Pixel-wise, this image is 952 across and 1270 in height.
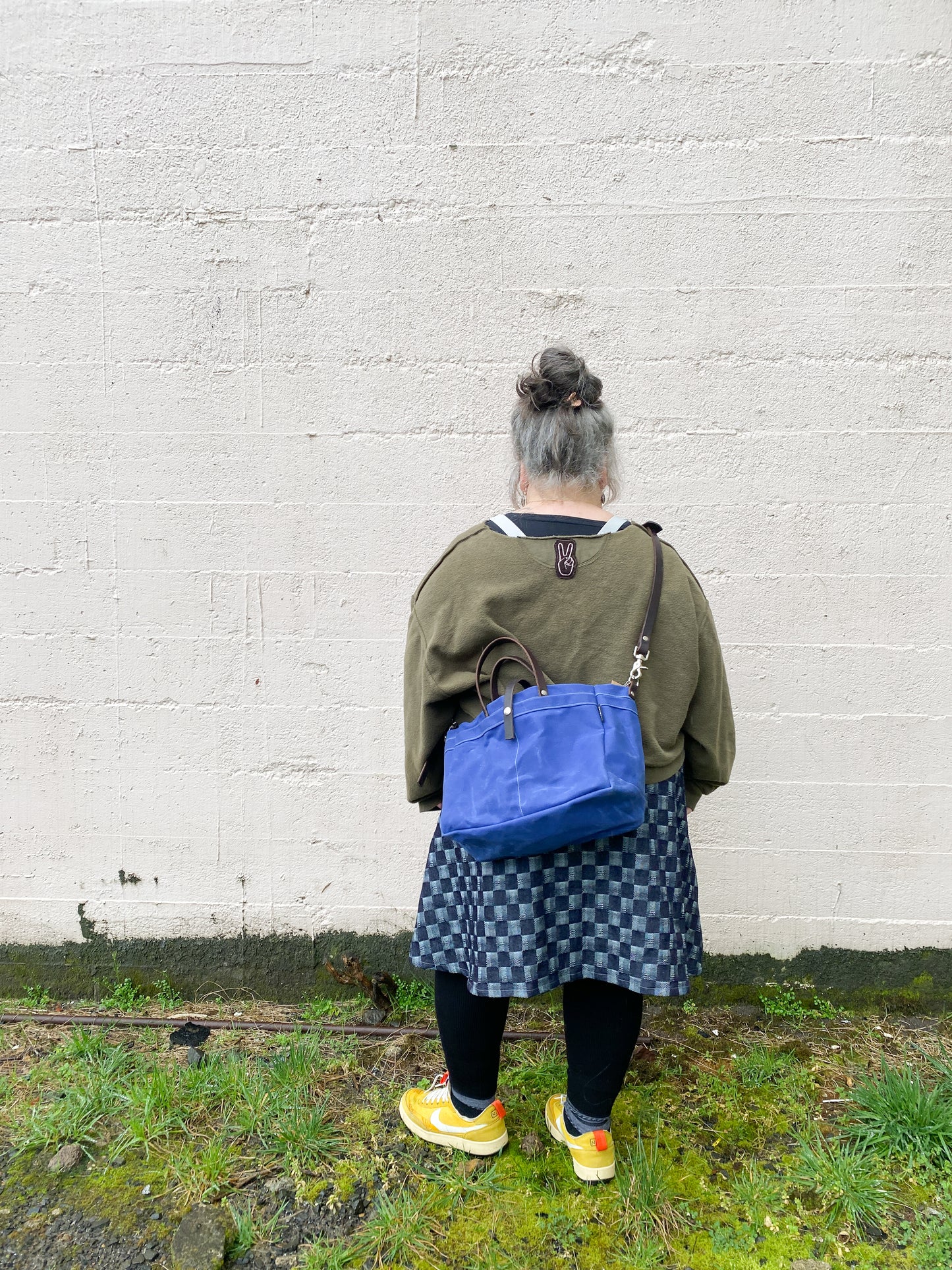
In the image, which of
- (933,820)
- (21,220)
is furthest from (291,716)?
(933,820)

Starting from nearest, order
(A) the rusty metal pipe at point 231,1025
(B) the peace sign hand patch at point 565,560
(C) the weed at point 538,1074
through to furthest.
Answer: (B) the peace sign hand patch at point 565,560 → (C) the weed at point 538,1074 → (A) the rusty metal pipe at point 231,1025

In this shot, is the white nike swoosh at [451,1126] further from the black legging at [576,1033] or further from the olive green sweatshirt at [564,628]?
the olive green sweatshirt at [564,628]

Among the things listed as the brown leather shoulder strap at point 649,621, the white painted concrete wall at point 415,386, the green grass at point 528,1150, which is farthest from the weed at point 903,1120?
the brown leather shoulder strap at point 649,621

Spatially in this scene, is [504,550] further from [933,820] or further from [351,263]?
[933,820]

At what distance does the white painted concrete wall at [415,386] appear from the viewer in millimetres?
2258

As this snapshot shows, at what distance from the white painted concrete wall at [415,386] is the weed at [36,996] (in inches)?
18.1

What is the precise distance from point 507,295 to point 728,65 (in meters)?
0.84

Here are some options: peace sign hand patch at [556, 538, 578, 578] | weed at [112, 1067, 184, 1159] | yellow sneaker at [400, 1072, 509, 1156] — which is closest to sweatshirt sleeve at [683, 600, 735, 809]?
peace sign hand patch at [556, 538, 578, 578]

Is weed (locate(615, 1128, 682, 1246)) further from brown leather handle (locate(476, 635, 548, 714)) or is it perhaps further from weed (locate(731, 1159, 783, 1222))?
brown leather handle (locate(476, 635, 548, 714))

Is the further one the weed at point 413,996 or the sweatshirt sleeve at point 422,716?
the weed at point 413,996

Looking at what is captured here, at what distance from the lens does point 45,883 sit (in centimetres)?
264

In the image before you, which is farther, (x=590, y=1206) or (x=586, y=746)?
(x=590, y=1206)

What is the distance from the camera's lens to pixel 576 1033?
73.4 inches

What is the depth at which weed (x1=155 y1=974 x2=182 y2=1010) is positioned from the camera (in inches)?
104
